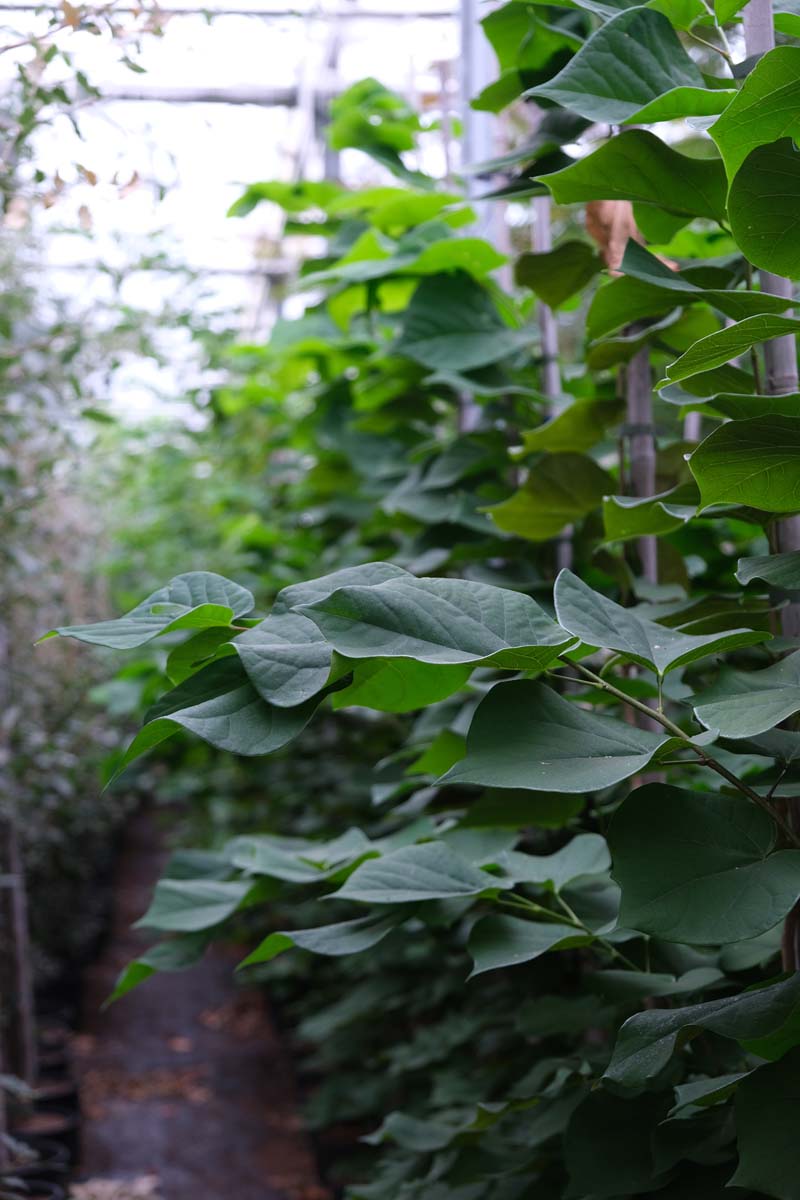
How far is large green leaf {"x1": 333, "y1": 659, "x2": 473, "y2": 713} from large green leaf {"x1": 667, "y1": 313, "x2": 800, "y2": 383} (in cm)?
21

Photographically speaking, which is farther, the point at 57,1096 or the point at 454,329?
the point at 57,1096

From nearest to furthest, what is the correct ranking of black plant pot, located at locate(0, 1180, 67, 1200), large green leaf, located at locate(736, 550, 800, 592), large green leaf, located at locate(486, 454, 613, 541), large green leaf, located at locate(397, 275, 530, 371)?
large green leaf, located at locate(736, 550, 800, 592)
large green leaf, located at locate(486, 454, 613, 541)
large green leaf, located at locate(397, 275, 530, 371)
black plant pot, located at locate(0, 1180, 67, 1200)

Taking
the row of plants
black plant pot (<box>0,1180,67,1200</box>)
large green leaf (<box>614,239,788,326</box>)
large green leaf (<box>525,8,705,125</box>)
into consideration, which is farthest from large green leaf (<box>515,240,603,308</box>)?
black plant pot (<box>0,1180,67,1200</box>)

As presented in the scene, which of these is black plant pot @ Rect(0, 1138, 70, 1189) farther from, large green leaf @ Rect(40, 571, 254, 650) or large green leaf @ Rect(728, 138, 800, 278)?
large green leaf @ Rect(728, 138, 800, 278)

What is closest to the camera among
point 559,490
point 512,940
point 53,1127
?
point 512,940

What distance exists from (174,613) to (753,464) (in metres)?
0.34

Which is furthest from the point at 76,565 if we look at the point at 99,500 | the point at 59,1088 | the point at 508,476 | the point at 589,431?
the point at 589,431

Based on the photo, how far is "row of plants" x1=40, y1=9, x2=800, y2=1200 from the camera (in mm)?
605

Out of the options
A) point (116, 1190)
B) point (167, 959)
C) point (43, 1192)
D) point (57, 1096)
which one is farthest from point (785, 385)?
point (57, 1096)

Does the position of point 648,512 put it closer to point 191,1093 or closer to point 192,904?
point 192,904

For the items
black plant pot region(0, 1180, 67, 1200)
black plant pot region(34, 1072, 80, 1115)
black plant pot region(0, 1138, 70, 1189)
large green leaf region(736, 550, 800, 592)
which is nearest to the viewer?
large green leaf region(736, 550, 800, 592)

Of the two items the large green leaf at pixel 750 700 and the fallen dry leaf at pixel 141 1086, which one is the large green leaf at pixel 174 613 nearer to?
the large green leaf at pixel 750 700

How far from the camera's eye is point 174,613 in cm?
66

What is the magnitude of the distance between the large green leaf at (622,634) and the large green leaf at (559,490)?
1.31 ft
